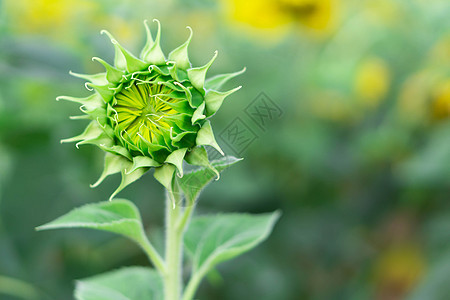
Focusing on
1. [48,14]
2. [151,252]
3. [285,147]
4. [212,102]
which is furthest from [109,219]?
[48,14]

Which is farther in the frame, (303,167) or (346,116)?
(346,116)

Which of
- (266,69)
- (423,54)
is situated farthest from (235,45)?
(423,54)

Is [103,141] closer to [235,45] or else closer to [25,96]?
[25,96]

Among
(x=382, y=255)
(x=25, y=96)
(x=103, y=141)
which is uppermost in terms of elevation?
(x=382, y=255)

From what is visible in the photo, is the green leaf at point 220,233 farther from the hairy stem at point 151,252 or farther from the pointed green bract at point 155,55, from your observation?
the pointed green bract at point 155,55

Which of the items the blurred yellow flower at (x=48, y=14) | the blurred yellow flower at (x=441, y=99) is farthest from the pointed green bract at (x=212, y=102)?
the blurred yellow flower at (x=48, y=14)

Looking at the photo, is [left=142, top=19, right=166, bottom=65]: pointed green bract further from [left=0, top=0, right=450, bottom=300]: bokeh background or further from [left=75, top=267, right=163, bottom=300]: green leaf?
[left=0, top=0, right=450, bottom=300]: bokeh background
